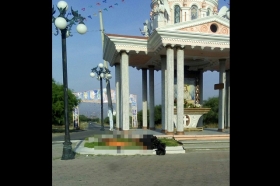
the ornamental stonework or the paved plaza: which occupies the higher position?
the ornamental stonework

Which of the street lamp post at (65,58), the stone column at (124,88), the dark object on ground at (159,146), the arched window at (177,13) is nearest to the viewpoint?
the street lamp post at (65,58)

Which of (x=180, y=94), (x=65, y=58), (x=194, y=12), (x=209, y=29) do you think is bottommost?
(x=180, y=94)

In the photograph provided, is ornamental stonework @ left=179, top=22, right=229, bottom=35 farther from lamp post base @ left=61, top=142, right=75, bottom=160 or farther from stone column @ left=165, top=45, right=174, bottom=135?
lamp post base @ left=61, top=142, right=75, bottom=160

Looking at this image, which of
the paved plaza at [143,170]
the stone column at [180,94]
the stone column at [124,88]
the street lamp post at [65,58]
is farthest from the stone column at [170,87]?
the street lamp post at [65,58]

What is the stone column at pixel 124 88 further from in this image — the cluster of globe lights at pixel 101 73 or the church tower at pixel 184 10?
the cluster of globe lights at pixel 101 73

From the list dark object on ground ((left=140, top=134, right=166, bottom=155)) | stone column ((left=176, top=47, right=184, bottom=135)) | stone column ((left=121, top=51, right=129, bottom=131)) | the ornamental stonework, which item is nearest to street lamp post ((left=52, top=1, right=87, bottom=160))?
dark object on ground ((left=140, top=134, right=166, bottom=155))

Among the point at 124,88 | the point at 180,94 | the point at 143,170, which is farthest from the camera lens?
the point at 124,88

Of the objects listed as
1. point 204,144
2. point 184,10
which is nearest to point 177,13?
point 184,10

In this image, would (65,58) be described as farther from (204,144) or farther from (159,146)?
(204,144)
